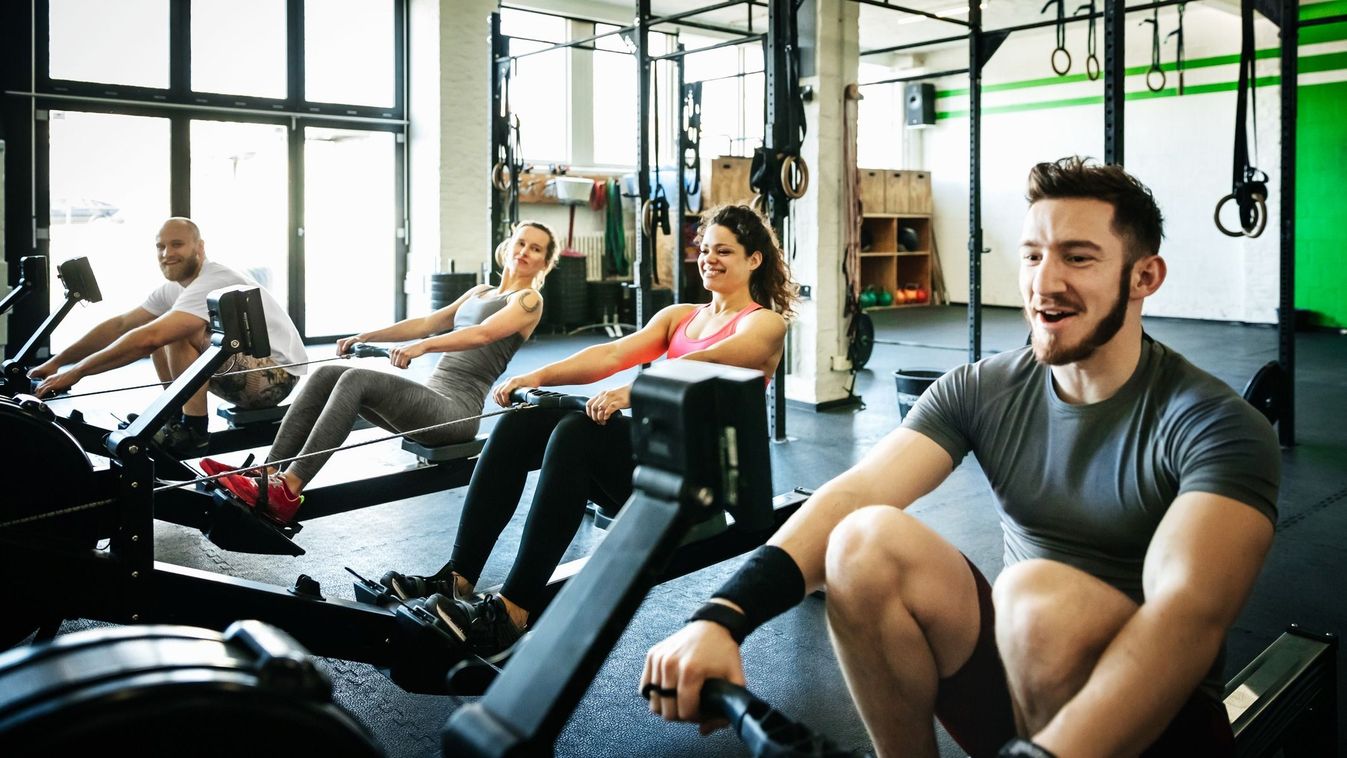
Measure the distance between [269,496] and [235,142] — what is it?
6356 mm

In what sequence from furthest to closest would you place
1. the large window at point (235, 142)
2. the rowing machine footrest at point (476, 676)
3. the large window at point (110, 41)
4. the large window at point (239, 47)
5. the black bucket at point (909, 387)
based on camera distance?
the large window at point (239, 47)
the large window at point (235, 142)
the large window at point (110, 41)
the black bucket at point (909, 387)
the rowing machine footrest at point (476, 676)

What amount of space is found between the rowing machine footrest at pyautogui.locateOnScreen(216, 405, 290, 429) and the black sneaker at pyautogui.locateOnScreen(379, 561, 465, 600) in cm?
153

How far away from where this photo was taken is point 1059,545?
146 centimetres

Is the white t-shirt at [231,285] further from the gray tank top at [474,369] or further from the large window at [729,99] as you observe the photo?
the large window at [729,99]

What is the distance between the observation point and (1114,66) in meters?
3.83

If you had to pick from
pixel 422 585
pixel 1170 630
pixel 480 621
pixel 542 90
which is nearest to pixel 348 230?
pixel 542 90

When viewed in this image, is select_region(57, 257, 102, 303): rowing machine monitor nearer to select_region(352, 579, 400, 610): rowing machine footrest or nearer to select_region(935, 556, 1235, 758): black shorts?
select_region(352, 579, 400, 610): rowing machine footrest

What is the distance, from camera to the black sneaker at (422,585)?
229cm

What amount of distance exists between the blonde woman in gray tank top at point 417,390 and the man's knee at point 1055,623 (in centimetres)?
180

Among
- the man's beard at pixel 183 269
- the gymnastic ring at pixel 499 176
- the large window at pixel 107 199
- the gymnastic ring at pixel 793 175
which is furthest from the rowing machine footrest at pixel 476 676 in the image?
the large window at pixel 107 199

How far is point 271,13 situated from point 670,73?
156 inches

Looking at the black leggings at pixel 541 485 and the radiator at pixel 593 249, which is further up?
the radiator at pixel 593 249

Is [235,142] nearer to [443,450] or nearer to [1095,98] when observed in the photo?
[443,450]

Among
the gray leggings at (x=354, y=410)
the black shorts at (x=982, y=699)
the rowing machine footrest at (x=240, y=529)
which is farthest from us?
the gray leggings at (x=354, y=410)
